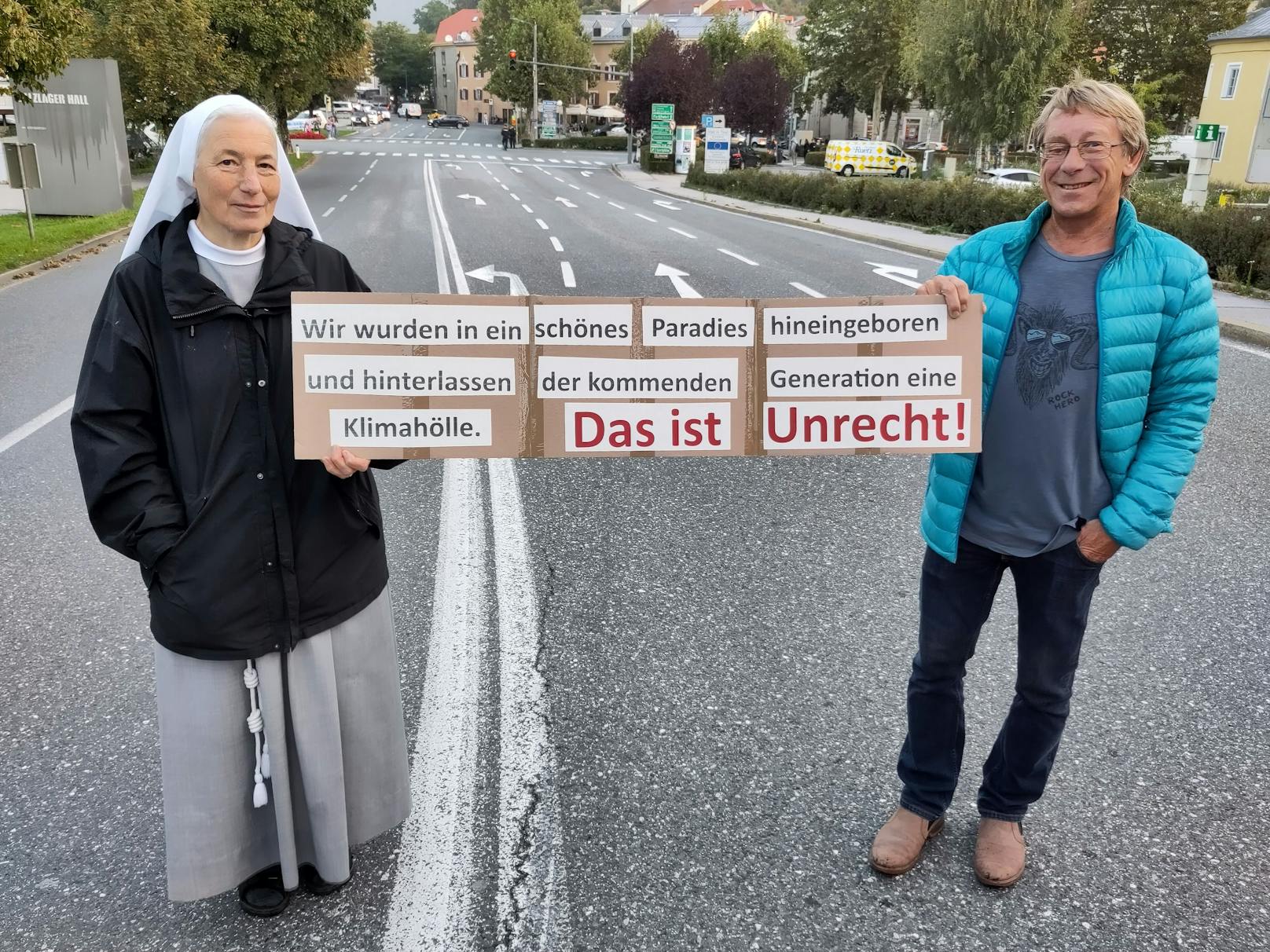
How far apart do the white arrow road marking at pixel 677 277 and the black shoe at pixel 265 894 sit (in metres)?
10.9

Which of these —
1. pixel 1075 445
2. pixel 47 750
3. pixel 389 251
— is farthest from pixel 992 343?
pixel 389 251

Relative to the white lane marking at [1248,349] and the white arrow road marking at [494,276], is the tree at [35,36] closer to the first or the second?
the white arrow road marking at [494,276]

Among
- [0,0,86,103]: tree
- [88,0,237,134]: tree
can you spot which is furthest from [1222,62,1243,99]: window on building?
[0,0,86,103]: tree

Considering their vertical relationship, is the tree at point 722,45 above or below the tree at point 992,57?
above

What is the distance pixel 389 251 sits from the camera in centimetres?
1758

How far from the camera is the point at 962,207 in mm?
22641

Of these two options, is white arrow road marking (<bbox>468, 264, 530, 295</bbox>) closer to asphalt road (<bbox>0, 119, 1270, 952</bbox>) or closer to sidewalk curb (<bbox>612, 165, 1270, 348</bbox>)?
asphalt road (<bbox>0, 119, 1270, 952</bbox>)

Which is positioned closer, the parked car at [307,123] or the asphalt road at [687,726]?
the asphalt road at [687,726]

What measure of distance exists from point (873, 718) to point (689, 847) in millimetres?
1013

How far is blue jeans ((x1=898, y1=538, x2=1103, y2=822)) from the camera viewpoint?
2.69m

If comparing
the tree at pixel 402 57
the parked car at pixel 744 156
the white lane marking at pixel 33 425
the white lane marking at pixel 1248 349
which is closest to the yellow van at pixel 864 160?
the parked car at pixel 744 156

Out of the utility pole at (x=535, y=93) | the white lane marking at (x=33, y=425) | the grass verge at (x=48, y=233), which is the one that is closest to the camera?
the white lane marking at (x=33, y=425)

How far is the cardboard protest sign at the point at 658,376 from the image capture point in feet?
8.84

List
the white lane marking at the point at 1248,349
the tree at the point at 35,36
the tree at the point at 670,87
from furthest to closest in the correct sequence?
the tree at the point at 670,87 → the tree at the point at 35,36 → the white lane marking at the point at 1248,349
